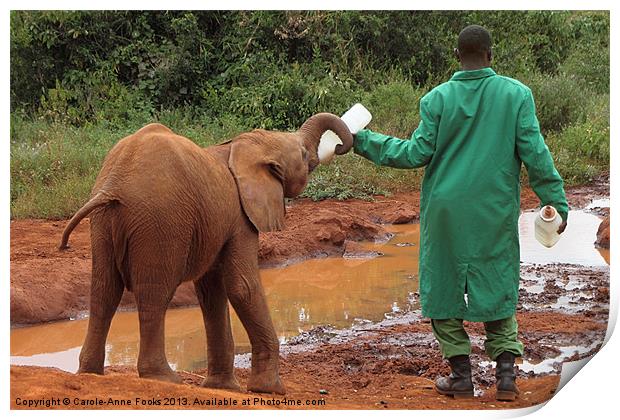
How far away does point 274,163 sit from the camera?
216 inches

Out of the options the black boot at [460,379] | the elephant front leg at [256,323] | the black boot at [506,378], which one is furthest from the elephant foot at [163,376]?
the black boot at [506,378]

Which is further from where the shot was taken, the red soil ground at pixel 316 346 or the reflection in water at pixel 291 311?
the reflection in water at pixel 291 311

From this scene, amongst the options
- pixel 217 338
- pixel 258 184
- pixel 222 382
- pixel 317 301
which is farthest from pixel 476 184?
pixel 317 301

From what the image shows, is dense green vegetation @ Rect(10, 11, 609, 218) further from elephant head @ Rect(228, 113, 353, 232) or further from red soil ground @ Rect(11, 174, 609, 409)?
elephant head @ Rect(228, 113, 353, 232)

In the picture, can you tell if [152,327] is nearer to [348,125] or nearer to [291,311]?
[348,125]

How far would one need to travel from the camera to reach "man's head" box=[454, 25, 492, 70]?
517cm

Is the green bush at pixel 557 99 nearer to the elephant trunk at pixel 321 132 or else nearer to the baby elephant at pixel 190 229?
the elephant trunk at pixel 321 132

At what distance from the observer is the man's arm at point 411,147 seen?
16.9 feet

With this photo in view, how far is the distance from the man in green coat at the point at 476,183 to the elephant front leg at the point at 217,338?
111 centimetres

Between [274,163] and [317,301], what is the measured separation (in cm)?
341

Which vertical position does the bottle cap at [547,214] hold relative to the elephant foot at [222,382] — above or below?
above

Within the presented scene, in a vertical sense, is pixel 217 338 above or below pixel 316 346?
above

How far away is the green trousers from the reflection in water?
214cm

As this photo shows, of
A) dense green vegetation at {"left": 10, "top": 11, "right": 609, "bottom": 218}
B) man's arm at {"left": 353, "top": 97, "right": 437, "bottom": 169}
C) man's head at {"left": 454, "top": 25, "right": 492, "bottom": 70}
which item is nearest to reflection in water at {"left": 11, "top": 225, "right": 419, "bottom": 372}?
dense green vegetation at {"left": 10, "top": 11, "right": 609, "bottom": 218}
